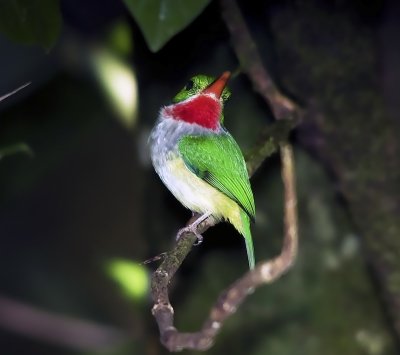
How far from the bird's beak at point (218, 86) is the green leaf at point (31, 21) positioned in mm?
388

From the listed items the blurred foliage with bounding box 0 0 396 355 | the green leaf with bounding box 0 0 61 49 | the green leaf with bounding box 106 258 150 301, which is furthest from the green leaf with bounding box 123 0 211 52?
the green leaf with bounding box 106 258 150 301

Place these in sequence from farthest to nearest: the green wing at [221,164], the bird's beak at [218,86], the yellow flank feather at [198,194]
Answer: the yellow flank feather at [198,194], the green wing at [221,164], the bird's beak at [218,86]

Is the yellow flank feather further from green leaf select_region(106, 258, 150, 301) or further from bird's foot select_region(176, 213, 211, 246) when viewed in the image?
green leaf select_region(106, 258, 150, 301)

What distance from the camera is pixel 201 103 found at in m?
1.92

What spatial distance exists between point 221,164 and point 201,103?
0.48ft

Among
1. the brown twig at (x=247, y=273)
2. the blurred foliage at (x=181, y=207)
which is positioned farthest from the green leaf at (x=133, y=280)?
the brown twig at (x=247, y=273)

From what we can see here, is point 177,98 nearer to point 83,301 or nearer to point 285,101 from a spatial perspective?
point 285,101

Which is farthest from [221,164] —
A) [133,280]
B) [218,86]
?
[133,280]

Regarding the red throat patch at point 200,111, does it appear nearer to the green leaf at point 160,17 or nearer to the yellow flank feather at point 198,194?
the yellow flank feather at point 198,194

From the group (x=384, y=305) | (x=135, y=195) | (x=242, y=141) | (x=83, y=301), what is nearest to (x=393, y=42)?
(x=242, y=141)

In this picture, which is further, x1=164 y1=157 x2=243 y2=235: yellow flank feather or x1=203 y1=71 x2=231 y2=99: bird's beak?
x1=164 y1=157 x2=243 y2=235: yellow flank feather

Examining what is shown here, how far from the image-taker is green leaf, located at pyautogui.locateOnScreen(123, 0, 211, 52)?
1.68 metres

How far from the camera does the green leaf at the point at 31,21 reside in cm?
192

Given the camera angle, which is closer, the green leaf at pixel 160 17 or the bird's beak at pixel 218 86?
the green leaf at pixel 160 17
